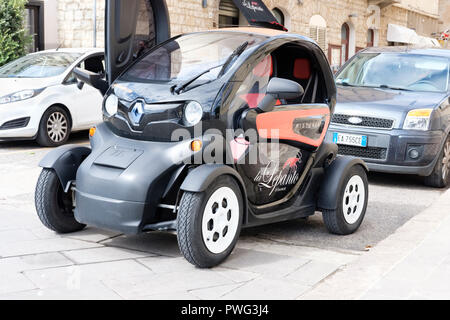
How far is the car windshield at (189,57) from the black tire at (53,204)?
931mm

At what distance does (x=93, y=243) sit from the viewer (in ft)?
16.0

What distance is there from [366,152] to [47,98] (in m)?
5.01

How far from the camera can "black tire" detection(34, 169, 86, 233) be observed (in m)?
4.84

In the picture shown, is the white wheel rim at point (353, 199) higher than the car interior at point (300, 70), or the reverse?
the car interior at point (300, 70)

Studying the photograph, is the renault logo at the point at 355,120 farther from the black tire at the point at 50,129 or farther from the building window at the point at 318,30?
the building window at the point at 318,30

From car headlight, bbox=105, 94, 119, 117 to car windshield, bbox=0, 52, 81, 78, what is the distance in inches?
239

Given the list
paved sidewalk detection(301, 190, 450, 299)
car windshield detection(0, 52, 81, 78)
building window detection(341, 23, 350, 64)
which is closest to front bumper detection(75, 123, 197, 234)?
paved sidewalk detection(301, 190, 450, 299)

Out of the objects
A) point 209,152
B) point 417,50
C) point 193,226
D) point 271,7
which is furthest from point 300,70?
point 271,7

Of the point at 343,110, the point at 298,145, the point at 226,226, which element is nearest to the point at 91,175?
the point at 226,226

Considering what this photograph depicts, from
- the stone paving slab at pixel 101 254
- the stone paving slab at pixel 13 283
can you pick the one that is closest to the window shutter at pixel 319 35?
the stone paving slab at pixel 101 254

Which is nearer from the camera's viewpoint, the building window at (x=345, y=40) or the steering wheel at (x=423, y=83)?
the steering wheel at (x=423, y=83)

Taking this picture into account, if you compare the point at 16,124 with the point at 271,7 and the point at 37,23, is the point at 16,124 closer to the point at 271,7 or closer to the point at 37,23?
the point at 37,23

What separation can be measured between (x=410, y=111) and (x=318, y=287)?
437 cm

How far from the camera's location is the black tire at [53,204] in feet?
15.9
